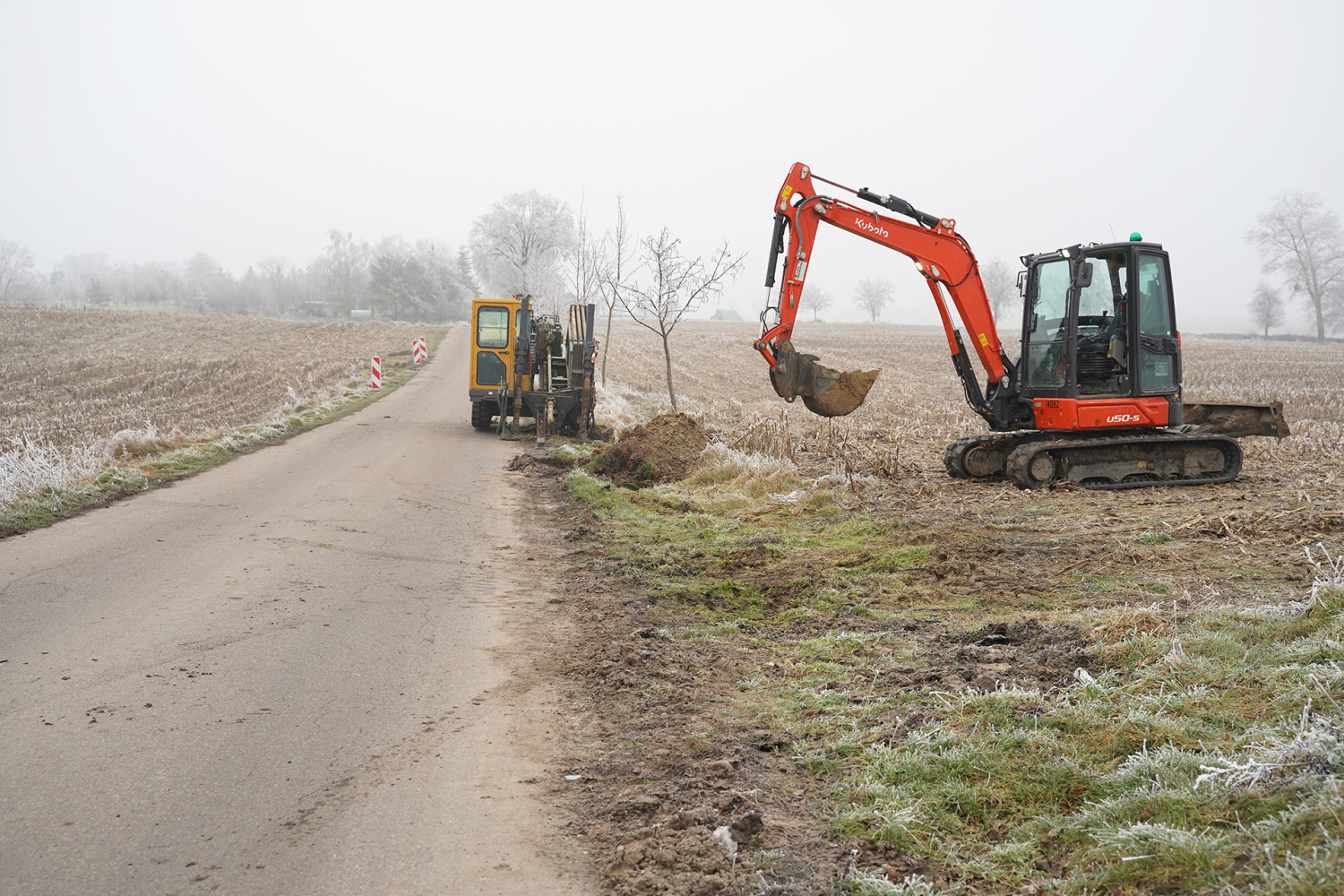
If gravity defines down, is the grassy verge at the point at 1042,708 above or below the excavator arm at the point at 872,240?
below

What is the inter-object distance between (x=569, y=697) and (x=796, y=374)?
22.0 ft

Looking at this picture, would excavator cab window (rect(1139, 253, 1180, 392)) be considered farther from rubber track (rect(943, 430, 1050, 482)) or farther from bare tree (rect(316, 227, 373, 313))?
bare tree (rect(316, 227, 373, 313))

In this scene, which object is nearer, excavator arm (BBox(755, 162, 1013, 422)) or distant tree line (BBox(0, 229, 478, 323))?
excavator arm (BBox(755, 162, 1013, 422))

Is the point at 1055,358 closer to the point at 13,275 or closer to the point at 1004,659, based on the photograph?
the point at 1004,659

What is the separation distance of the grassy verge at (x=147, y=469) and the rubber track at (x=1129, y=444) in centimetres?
1149

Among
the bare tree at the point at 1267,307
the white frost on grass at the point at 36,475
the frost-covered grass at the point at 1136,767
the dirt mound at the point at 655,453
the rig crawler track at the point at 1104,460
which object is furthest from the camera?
the bare tree at the point at 1267,307

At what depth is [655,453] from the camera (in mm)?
13914

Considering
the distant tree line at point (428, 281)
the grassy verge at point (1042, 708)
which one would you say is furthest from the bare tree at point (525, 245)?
the grassy verge at point (1042, 708)

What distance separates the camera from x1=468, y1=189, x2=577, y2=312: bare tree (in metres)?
55.5

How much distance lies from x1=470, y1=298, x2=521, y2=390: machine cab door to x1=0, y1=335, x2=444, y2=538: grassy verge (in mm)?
4036

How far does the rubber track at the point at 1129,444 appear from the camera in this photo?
37.0ft

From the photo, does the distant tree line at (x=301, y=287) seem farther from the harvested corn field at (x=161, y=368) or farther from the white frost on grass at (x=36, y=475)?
the white frost on grass at (x=36, y=475)

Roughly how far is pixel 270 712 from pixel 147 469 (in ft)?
32.1

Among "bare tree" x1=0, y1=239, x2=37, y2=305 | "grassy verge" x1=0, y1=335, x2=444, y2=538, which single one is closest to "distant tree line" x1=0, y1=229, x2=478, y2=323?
"bare tree" x1=0, y1=239, x2=37, y2=305
